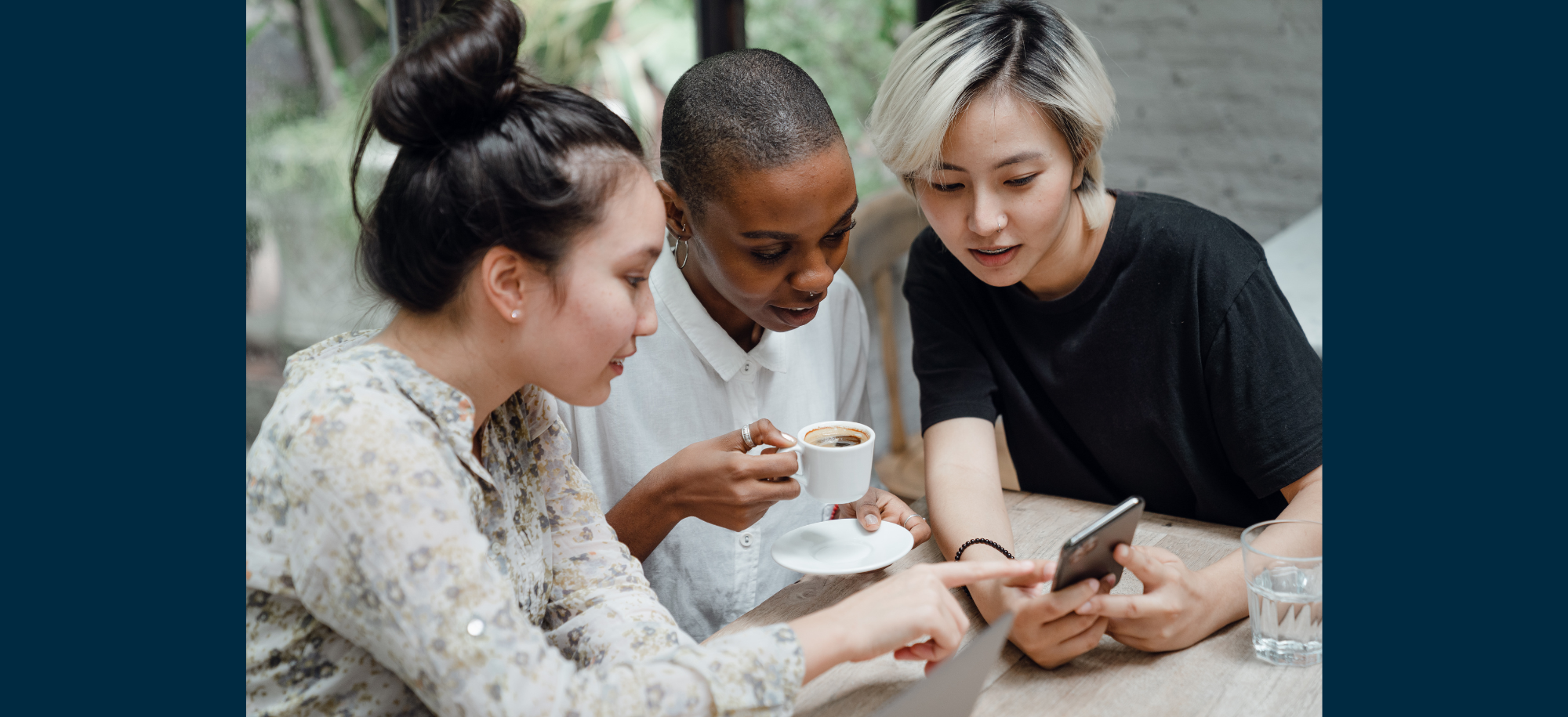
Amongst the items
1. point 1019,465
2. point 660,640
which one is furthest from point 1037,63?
point 660,640

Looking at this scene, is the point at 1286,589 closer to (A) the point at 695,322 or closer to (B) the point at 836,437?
(B) the point at 836,437

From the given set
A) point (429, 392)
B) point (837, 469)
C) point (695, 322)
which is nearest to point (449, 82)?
point (429, 392)

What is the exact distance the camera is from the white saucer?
1.19m

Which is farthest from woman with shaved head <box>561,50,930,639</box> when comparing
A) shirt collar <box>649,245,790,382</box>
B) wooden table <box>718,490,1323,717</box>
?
wooden table <box>718,490,1323,717</box>

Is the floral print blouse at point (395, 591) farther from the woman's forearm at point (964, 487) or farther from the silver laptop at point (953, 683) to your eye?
the woman's forearm at point (964, 487)

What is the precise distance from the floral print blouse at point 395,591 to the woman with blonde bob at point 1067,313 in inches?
18.4

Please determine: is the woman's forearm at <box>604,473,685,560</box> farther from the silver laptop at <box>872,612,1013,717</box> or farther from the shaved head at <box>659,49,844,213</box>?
the silver laptop at <box>872,612,1013,717</box>

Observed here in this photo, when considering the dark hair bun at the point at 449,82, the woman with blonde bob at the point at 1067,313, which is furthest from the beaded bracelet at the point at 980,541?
the dark hair bun at the point at 449,82

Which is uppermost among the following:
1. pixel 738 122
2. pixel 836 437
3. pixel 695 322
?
pixel 738 122

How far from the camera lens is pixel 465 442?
940mm

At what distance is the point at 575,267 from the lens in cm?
95

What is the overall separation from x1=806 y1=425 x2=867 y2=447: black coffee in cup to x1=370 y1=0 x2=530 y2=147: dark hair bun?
21.0 inches

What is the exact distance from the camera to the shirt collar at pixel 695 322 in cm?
157

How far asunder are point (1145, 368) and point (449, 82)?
104 cm
